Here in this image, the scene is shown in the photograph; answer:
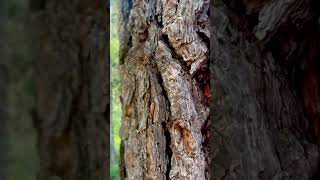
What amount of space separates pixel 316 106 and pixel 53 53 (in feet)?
2.10

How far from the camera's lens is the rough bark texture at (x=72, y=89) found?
506 mm

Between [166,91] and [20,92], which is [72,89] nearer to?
[20,92]

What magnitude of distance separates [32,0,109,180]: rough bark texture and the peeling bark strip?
27 cm

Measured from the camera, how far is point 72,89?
54 cm

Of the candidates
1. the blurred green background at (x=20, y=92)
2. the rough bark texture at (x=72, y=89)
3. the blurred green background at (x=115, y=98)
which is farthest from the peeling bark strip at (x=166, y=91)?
the blurred green background at (x=20, y=92)

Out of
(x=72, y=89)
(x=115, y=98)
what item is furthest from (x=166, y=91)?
(x=72, y=89)

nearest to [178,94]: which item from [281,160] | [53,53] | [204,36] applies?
[204,36]

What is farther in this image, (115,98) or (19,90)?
(115,98)

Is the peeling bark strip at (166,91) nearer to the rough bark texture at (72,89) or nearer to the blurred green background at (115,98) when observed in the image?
the blurred green background at (115,98)

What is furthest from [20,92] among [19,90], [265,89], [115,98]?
[265,89]

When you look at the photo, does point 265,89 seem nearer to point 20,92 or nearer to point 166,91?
point 166,91

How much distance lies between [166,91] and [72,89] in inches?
13.1

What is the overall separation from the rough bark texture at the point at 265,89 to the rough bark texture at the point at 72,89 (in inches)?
13.5

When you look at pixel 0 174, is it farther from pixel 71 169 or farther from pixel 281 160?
pixel 281 160
